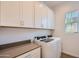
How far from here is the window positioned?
2701mm

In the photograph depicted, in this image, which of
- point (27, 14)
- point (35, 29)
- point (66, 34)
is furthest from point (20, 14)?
point (66, 34)

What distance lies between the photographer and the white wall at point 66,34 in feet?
9.17

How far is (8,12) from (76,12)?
213 cm

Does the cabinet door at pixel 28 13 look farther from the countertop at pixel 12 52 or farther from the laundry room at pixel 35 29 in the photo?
the countertop at pixel 12 52

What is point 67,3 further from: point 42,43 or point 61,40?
point 42,43

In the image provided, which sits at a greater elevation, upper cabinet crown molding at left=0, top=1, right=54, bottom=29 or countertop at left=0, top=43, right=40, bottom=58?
upper cabinet crown molding at left=0, top=1, right=54, bottom=29

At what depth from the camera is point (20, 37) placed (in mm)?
2025

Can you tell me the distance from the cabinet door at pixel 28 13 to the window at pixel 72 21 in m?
1.39

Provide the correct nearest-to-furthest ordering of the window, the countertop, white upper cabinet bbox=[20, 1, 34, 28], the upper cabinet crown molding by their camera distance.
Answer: the countertop, the upper cabinet crown molding, white upper cabinet bbox=[20, 1, 34, 28], the window

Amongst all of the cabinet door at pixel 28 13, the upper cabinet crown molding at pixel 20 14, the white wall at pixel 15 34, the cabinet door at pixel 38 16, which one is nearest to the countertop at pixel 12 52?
the white wall at pixel 15 34

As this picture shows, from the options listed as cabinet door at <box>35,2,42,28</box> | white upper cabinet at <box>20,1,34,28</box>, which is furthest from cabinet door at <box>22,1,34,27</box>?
cabinet door at <box>35,2,42,28</box>

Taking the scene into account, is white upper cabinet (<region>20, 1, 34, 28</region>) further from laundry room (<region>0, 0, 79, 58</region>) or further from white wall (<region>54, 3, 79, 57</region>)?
white wall (<region>54, 3, 79, 57</region>)

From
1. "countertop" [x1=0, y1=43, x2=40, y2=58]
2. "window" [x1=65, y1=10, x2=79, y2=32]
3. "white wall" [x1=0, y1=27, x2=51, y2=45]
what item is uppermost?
"window" [x1=65, y1=10, x2=79, y2=32]

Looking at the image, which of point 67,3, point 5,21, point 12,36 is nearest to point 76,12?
point 67,3
